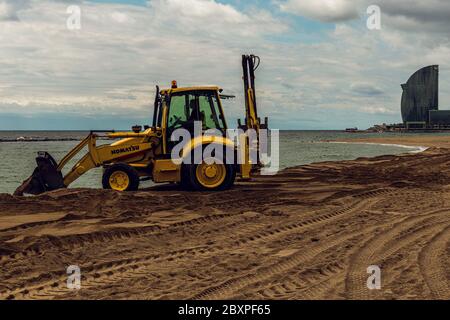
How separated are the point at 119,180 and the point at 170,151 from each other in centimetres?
157

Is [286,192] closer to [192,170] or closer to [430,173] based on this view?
[192,170]

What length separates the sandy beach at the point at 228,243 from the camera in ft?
20.7

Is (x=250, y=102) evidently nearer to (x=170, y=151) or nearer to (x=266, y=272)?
(x=170, y=151)

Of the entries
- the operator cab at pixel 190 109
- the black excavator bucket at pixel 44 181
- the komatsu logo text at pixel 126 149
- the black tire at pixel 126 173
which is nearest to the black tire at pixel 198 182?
the operator cab at pixel 190 109

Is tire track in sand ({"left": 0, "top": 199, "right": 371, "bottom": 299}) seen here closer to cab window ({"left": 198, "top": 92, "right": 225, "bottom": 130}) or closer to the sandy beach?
the sandy beach

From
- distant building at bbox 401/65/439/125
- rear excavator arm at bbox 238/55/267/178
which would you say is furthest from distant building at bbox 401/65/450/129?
rear excavator arm at bbox 238/55/267/178

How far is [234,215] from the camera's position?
11.1 metres

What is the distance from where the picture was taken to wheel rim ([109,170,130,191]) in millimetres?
14202

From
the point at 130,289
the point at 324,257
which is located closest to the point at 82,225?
the point at 130,289

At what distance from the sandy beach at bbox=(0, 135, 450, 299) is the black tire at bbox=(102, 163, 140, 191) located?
0.56 metres

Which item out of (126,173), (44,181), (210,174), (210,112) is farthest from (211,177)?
(44,181)

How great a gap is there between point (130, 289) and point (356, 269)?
9.46ft

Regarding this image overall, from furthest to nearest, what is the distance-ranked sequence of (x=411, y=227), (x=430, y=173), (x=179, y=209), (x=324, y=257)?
(x=430, y=173)
(x=179, y=209)
(x=411, y=227)
(x=324, y=257)

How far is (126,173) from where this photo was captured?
1418 centimetres
